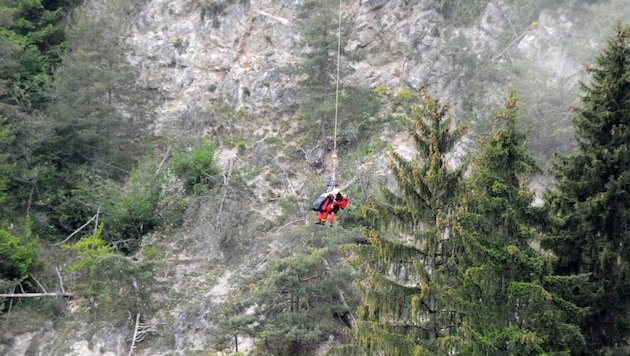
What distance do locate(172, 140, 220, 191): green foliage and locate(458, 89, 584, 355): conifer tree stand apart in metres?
13.4

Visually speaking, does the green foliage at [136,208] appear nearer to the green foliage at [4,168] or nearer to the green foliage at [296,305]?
the green foliage at [4,168]

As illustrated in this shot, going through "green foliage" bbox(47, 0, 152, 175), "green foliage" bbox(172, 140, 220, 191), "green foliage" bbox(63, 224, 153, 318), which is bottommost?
"green foliage" bbox(63, 224, 153, 318)

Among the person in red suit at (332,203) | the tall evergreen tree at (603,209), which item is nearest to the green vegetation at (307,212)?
the tall evergreen tree at (603,209)

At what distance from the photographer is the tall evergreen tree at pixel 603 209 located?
8242 mm

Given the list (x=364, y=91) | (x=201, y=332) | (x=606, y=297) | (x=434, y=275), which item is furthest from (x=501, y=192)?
(x=364, y=91)

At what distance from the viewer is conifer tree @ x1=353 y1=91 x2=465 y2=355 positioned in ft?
29.6

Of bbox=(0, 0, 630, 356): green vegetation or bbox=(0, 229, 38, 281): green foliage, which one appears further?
bbox=(0, 229, 38, 281): green foliage

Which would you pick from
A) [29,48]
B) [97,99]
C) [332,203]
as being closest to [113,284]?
[332,203]

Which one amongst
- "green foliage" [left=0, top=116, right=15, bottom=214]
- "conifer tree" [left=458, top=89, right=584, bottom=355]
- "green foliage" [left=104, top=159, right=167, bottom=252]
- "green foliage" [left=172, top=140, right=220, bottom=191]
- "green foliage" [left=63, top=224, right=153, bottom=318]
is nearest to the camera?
"conifer tree" [left=458, top=89, right=584, bottom=355]

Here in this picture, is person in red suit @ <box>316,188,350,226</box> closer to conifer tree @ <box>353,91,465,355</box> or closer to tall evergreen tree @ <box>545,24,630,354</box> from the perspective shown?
conifer tree @ <box>353,91,465,355</box>

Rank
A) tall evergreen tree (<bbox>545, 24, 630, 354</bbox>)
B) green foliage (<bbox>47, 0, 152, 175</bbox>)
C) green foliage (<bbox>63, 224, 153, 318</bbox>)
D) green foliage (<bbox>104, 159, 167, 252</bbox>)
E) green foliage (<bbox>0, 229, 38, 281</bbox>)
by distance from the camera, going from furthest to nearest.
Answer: green foliage (<bbox>47, 0, 152, 175</bbox>) → green foliage (<bbox>104, 159, 167, 252</bbox>) → green foliage (<bbox>0, 229, 38, 281</bbox>) → green foliage (<bbox>63, 224, 153, 318</bbox>) → tall evergreen tree (<bbox>545, 24, 630, 354</bbox>)

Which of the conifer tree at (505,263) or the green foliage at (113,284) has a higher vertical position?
the conifer tree at (505,263)

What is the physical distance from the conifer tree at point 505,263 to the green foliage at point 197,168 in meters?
13.4

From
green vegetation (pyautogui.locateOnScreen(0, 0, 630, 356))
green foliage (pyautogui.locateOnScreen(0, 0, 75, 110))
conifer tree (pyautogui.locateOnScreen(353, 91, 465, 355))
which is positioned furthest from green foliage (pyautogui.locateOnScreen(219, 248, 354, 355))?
green foliage (pyautogui.locateOnScreen(0, 0, 75, 110))
